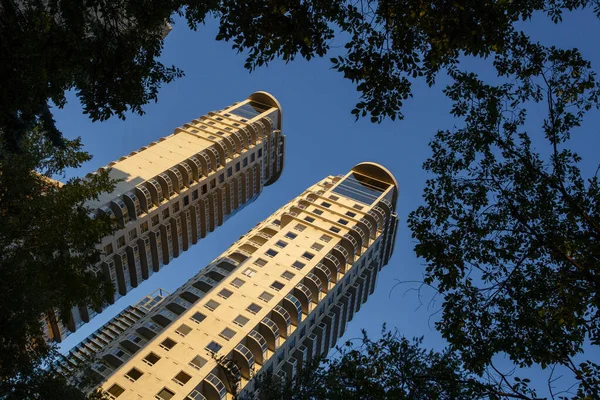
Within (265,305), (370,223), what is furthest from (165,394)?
(370,223)

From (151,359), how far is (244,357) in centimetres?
566

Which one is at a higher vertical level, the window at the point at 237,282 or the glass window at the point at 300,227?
the glass window at the point at 300,227

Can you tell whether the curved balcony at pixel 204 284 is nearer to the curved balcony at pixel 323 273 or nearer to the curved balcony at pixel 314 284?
the curved balcony at pixel 314 284

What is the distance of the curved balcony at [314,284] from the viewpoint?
3472cm

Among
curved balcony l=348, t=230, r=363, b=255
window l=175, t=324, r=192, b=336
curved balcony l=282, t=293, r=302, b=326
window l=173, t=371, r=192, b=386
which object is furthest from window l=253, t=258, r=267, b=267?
window l=173, t=371, r=192, b=386

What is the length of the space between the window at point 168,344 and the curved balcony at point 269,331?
5.65m

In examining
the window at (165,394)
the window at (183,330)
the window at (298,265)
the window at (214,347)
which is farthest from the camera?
the window at (298,265)

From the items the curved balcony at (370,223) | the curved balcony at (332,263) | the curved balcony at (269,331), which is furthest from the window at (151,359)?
the curved balcony at (370,223)

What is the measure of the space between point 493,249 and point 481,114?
3.30 metres

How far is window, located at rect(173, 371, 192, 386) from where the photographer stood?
25648 mm

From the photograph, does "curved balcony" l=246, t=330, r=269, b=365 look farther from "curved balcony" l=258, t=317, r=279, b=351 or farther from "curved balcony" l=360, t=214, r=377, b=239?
"curved balcony" l=360, t=214, r=377, b=239

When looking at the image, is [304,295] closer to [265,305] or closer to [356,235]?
[265,305]

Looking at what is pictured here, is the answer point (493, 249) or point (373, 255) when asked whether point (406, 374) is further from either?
point (373, 255)

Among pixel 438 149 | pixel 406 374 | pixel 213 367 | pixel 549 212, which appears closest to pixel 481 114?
pixel 438 149
